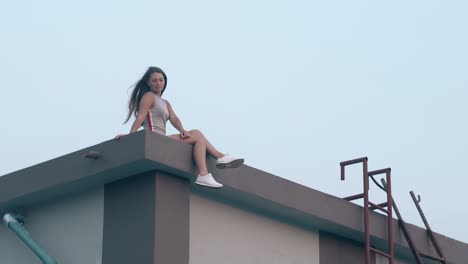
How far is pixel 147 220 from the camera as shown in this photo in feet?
39.9

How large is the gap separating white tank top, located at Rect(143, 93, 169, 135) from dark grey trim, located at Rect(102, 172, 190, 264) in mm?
889

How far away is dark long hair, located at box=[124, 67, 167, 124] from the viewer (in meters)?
→ 13.3

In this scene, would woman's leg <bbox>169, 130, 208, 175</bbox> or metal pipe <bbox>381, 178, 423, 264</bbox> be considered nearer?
woman's leg <bbox>169, 130, 208, 175</bbox>

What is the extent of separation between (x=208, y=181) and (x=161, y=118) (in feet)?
4.33

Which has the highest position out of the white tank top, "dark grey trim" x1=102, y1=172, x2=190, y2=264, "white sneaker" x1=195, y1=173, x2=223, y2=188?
the white tank top

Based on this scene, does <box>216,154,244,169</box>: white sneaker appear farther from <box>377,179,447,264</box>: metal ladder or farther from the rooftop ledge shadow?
<box>377,179,447,264</box>: metal ladder

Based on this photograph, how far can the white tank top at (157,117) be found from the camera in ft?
43.2

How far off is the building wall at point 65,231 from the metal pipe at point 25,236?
0.14m

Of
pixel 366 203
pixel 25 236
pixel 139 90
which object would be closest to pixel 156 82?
pixel 139 90

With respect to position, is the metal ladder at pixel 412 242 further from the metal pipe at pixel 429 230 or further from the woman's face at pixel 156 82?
the woman's face at pixel 156 82

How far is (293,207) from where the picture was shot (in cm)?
1380

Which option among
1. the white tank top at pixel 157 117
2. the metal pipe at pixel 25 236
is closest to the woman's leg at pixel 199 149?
the white tank top at pixel 157 117

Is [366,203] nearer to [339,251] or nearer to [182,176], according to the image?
[339,251]

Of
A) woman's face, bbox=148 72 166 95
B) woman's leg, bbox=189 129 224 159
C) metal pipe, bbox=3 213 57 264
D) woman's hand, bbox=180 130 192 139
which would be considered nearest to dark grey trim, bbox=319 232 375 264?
woman's leg, bbox=189 129 224 159
